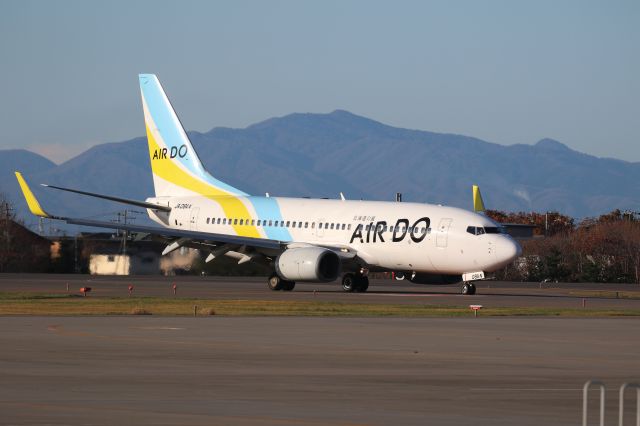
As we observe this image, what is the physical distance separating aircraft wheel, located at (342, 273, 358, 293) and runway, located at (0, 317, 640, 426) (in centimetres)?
2270

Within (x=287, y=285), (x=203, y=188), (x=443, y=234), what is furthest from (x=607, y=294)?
(x=203, y=188)

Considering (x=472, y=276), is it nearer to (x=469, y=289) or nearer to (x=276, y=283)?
(x=469, y=289)

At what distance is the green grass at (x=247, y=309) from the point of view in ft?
133

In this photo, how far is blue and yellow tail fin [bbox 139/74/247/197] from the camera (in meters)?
66.9

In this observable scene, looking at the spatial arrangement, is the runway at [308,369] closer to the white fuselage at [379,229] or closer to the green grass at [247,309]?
the green grass at [247,309]

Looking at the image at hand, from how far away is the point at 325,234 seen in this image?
5972 cm

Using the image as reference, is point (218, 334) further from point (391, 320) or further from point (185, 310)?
point (185, 310)

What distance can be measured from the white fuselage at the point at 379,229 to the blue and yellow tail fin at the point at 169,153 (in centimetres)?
181

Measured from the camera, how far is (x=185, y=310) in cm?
4175

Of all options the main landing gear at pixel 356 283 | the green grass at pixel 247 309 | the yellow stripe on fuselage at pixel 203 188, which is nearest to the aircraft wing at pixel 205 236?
the yellow stripe on fuselage at pixel 203 188

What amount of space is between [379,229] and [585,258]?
37.0m

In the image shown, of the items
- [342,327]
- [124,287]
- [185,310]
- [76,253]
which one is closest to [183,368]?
[342,327]

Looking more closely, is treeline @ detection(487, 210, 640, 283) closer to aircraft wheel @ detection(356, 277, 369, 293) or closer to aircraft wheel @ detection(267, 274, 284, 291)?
aircraft wheel @ detection(356, 277, 369, 293)

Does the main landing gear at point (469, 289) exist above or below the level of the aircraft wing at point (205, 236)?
below
